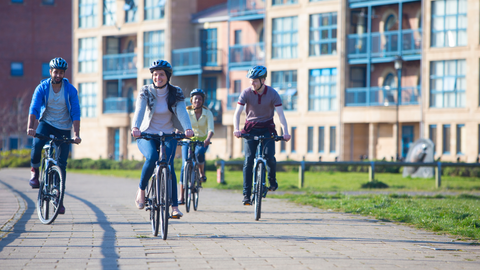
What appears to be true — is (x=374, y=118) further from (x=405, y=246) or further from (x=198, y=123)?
(x=405, y=246)

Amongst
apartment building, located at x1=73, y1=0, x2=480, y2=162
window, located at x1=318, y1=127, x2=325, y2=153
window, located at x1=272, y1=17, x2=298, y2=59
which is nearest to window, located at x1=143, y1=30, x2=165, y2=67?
apartment building, located at x1=73, y1=0, x2=480, y2=162

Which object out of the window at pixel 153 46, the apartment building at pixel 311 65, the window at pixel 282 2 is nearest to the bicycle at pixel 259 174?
the apartment building at pixel 311 65

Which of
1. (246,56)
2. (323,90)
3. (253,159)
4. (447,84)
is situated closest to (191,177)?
(253,159)

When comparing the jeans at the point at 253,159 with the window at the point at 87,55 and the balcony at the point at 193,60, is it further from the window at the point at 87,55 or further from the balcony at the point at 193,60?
the window at the point at 87,55

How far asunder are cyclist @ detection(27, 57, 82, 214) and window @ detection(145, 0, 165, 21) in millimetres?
43037

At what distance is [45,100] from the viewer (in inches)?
379

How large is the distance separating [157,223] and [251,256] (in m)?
1.62

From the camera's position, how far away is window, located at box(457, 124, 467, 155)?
39312 millimetres

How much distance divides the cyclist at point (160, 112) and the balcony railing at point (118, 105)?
4585cm

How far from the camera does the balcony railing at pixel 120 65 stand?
2127 inches

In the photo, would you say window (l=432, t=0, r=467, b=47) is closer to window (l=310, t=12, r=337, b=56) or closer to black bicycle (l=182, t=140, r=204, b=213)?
window (l=310, t=12, r=337, b=56)

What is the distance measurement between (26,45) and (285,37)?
34.6 metres

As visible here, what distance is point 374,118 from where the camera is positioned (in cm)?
4209

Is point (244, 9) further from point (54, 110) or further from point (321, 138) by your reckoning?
point (54, 110)
